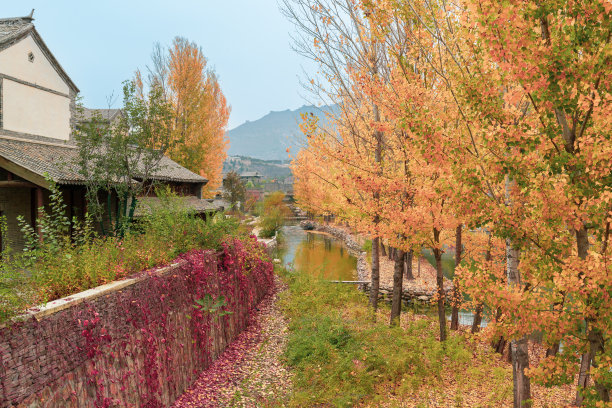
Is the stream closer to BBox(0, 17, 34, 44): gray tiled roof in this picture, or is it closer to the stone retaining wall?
the stone retaining wall

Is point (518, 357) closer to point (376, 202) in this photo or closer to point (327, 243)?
point (376, 202)

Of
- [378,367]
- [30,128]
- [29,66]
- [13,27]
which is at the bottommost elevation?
[378,367]

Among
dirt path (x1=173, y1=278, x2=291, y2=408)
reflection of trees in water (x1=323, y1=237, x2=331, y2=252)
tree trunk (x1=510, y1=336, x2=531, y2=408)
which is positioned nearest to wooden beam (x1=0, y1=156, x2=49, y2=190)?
dirt path (x1=173, y1=278, x2=291, y2=408)

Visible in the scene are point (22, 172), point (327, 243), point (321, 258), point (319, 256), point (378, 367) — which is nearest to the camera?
point (378, 367)

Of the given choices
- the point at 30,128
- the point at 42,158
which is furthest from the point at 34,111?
the point at 42,158

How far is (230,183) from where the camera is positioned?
4450cm

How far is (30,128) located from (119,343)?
11335 mm

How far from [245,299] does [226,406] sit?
166 inches

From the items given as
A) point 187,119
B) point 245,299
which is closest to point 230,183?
point 187,119

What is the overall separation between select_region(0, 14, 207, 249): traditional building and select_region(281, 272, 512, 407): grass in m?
8.19

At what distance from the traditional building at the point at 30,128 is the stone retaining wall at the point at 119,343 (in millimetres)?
6361

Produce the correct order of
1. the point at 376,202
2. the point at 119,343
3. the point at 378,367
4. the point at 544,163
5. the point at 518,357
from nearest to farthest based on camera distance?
the point at 544,163
the point at 119,343
the point at 518,357
the point at 378,367
the point at 376,202

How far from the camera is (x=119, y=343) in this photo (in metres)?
5.00

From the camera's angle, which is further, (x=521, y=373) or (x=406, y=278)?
(x=406, y=278)
